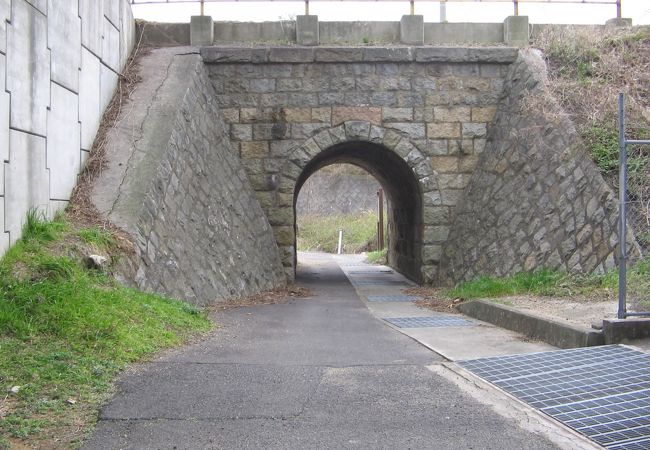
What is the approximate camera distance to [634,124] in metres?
8.20

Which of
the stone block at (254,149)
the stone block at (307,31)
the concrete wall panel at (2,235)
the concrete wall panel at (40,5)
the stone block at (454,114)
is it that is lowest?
the concrete wall panel at (2,235)

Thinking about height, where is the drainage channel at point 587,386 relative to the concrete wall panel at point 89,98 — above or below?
below

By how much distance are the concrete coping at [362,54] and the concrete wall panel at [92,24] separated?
9.24 feet

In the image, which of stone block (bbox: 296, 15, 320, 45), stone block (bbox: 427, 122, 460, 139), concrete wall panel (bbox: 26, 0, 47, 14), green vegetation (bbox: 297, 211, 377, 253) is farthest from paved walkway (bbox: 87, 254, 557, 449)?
green vegetation (bbox: 297, 211, 377, 253)

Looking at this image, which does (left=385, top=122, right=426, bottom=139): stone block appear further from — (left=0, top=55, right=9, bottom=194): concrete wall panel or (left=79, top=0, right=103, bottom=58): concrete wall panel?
(left=0, top=55, right=9, bottom=194): concrete wall panel

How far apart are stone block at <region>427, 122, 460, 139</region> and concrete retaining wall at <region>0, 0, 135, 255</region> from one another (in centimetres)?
603

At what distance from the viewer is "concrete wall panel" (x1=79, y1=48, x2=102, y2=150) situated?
7820 mm

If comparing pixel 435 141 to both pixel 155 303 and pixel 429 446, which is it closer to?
pixel 155 303

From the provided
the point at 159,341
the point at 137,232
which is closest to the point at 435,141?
the point at 137,232

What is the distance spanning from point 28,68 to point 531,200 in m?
7.10

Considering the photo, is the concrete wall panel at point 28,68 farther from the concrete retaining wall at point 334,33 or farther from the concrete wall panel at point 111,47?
the concrete retaining wall at point 334,33

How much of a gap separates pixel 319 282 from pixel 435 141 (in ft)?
13.1

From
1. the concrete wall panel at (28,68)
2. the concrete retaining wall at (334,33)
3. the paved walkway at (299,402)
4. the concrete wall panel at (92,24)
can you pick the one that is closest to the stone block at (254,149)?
the concrete retaining wall at (334,33)

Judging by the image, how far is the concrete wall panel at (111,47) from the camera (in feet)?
29.7
